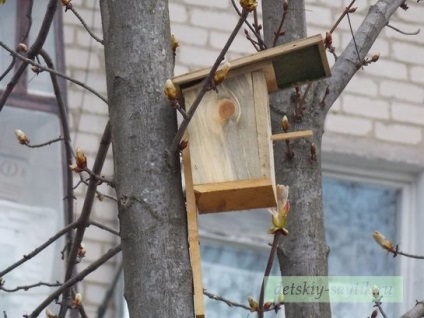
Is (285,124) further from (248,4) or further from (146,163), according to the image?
A: (248,4)

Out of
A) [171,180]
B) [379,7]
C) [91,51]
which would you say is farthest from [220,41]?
[171,180]

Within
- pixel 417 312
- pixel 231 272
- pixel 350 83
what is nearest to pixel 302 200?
pixel 417 312

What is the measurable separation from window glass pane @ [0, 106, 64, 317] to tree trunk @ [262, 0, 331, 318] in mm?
1849

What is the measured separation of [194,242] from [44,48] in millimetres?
2910

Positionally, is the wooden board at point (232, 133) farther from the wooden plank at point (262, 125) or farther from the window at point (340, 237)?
the window at point (340, 237)

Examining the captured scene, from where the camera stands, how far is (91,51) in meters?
5.37

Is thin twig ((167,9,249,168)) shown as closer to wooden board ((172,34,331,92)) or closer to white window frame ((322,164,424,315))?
wooden board ((172,34,331,92))

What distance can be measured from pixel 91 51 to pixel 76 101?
24 cm

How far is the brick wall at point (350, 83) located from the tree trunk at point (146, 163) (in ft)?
8.41

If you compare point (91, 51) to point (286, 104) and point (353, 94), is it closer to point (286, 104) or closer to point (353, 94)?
point (353, 94)

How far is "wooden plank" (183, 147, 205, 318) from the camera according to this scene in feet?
7.98

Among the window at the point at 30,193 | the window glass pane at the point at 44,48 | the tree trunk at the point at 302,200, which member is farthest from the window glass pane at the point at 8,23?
the tree trunk at the point at 302,200

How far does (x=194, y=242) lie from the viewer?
2500mm

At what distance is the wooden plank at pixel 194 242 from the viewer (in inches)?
95.8
